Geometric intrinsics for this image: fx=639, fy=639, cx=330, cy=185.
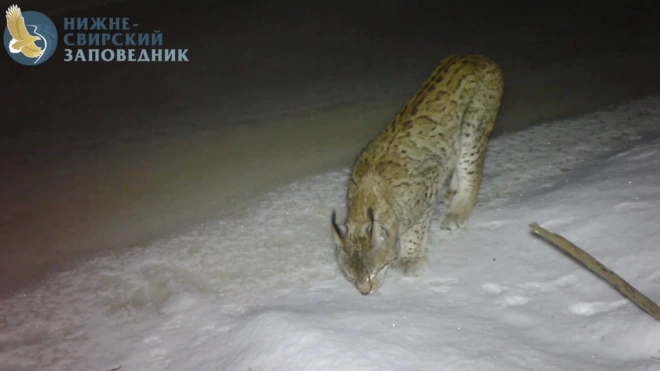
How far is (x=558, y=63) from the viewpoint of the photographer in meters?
10.4

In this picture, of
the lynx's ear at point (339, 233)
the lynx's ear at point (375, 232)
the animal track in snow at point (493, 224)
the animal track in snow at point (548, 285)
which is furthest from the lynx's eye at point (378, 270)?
the animal track in snow at point (493, 224)

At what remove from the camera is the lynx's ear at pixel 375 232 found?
4477 millimetres

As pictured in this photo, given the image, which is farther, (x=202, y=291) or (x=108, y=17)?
(x=108, y=17)

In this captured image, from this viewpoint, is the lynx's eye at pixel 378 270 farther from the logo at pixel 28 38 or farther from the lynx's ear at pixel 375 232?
the logo at pixel 28 38

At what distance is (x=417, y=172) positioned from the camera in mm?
5023

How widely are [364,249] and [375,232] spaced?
143 mm

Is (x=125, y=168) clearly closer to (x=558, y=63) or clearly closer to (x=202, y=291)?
(x=202, y=291)

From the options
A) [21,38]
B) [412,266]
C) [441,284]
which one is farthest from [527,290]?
[21,38]

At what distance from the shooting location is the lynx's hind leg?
217 inches

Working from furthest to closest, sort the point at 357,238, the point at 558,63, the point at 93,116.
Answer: the point at 558,63 → the point at 93,116 → the point at 357,238

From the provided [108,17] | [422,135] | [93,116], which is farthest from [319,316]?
[108,17]

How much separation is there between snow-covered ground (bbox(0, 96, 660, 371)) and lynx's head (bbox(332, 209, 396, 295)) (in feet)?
0.67

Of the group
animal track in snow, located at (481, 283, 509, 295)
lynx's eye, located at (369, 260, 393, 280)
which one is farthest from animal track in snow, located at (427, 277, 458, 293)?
lynx's eye, located at (369, 260, 393, 280)

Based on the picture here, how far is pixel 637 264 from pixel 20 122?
8566 millimetres
